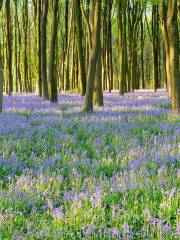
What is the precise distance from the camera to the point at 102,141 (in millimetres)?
8078

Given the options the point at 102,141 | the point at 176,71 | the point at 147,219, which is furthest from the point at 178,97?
the point at 147,219

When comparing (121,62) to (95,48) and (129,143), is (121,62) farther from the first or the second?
(129,143)

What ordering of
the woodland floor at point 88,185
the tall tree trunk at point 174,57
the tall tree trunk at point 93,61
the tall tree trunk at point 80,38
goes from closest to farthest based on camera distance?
1. the woodland floor at point 88,185
2. the tall tree trunk at point 174,57
3. the tall tree trunk at point 93,61
4. the tall tree trunk at point 80,38

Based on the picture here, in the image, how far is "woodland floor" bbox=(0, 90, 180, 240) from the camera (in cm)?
361

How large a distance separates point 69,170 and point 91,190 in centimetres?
128

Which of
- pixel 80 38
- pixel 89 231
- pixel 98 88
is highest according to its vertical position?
pixel 80 38

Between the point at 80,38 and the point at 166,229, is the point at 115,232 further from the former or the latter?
the point at 80,38

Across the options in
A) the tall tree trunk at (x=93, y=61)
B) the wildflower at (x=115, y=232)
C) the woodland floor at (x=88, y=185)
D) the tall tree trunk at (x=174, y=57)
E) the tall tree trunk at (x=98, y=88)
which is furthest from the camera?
the tall tree trunk at (x=98, y=88)

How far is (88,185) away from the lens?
16.3ft

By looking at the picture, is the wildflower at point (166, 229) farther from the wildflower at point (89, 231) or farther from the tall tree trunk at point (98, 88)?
the tall tree trunk at point (98, 88)

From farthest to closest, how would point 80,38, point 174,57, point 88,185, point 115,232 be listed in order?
point 80,38 → point 174,57 → point 88,185 → point 115,232

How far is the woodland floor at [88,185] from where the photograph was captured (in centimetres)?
361

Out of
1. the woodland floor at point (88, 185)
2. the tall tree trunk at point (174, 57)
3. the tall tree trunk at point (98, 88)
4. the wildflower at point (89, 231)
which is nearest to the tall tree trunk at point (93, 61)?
the tall tree trunk at point (98, 88)

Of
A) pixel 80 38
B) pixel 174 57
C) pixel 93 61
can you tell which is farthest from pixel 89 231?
pixel 80 38
